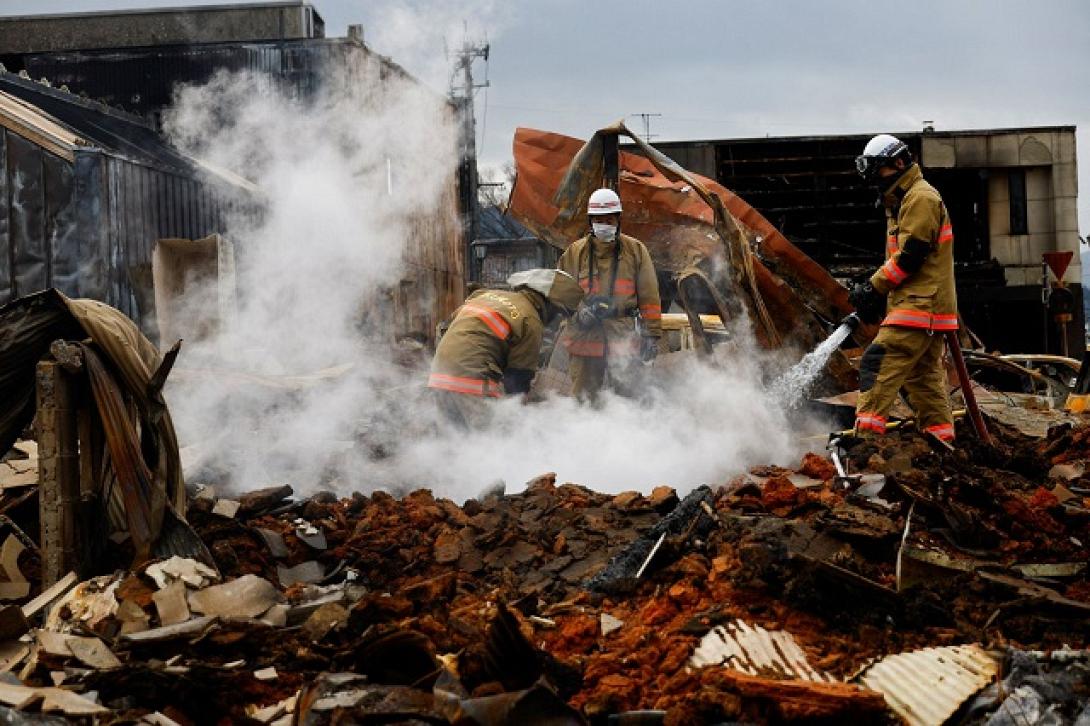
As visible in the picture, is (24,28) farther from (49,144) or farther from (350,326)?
(49,144)

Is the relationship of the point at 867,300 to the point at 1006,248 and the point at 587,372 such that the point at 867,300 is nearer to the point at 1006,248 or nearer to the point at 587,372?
the point at 587,372

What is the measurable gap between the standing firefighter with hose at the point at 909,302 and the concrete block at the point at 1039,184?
1017cm

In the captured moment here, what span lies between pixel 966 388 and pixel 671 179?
3787mm

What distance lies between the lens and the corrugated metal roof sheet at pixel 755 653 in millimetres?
3566

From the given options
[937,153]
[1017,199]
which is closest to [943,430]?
[937,153]

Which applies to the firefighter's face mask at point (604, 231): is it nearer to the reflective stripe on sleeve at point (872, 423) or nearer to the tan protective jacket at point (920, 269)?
the tan protective jacket at point (920, 269)

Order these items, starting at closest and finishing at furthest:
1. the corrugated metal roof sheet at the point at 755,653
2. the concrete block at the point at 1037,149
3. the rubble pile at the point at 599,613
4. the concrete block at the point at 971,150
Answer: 1. the rubble pile at the point at 599,613
2. the corrugated metal roof sheet at the point at 755,653
3. the concrete block at the point at 971,150
4. the concrete block at the point at 1037,149

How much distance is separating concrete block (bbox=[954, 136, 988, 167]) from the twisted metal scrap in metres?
7.44

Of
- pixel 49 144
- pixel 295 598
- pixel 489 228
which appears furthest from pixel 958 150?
pixel 489 228

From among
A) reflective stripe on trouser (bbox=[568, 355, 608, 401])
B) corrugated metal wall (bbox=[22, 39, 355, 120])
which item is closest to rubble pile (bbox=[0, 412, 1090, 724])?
reflective stripe on trouser (bbox=[568, 355, 608, 401])

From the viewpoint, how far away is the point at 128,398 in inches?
191

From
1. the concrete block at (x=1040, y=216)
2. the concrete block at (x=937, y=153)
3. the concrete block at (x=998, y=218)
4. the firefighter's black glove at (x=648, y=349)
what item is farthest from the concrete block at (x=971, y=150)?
the firefighter's black glove at (x=648, y=349)

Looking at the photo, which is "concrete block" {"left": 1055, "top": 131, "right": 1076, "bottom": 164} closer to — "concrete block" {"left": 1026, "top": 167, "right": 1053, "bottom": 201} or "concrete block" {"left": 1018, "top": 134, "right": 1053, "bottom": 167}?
"concrete block" {"left": 1018, "top": 134, "right": 1053, "bottom": 167}

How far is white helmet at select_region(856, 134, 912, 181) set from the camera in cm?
716
